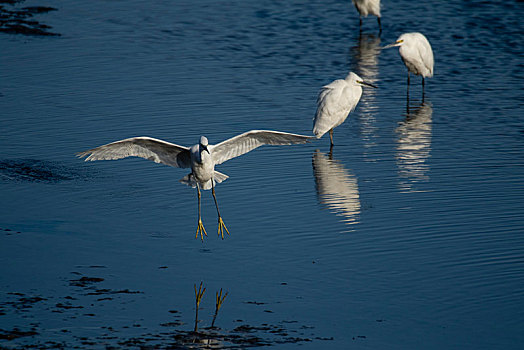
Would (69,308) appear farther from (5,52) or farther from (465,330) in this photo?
(5,52)

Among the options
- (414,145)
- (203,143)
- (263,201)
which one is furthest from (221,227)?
(414,145)

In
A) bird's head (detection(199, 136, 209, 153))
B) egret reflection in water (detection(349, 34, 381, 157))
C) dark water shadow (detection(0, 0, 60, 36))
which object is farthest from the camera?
dark water shadow (detection(0, 0, 60, 36))

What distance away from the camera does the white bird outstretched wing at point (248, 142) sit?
340 inches

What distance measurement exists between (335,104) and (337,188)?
88.5 inches

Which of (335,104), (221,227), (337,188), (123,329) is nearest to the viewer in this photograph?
(123,329)

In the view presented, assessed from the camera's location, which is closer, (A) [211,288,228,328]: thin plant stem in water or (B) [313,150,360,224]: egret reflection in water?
(A) [211,288,228,328]: thin plant stem in water

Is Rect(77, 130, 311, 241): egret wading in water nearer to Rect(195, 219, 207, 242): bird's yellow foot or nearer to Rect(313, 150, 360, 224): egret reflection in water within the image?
Rect(195, 219, 207, 242): bird's yellow foot

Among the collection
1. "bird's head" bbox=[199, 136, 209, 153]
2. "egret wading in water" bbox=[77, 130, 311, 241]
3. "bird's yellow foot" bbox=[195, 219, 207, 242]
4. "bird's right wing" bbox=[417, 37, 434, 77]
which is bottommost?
"bird's yellow foot" bbox=[195, 219, 207, 242]

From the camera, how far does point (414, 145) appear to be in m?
11.5

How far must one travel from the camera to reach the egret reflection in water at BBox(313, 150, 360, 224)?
920 centimetres

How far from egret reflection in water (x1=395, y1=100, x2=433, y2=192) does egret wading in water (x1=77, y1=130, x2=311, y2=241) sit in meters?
2.03

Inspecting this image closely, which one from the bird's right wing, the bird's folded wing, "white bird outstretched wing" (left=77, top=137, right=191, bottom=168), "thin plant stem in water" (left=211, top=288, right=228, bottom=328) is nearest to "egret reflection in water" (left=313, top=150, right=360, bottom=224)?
the bird's folded wing

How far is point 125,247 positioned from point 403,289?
2.77 meters

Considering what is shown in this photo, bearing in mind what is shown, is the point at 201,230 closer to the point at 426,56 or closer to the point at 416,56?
the point at 416,56
